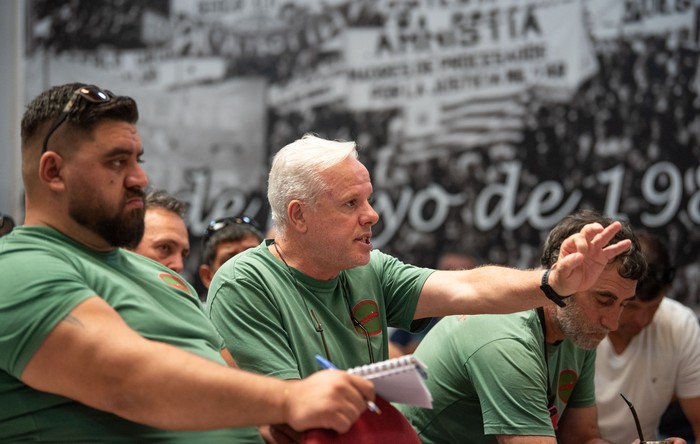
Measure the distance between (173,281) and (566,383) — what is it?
4.44 ft

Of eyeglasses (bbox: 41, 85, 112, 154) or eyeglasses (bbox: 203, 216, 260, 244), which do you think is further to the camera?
eyeglasses (bbox: 203, 216, 260, 244)

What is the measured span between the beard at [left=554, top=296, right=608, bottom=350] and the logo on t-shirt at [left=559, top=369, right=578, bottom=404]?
13cm

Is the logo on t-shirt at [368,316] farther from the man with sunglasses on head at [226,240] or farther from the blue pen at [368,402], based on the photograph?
the man with sunglasses on head at [226,240]

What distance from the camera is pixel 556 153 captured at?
16.6 ft

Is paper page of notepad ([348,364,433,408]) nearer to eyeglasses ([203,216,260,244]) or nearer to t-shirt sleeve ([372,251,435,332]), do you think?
t-shirt sleeve ([372,251,435,332])

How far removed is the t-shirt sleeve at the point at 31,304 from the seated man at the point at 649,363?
8.05 feet

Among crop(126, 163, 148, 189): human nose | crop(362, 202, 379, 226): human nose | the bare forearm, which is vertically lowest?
the bare forearm

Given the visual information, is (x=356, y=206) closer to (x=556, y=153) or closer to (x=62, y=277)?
A: (x=62, y=277)

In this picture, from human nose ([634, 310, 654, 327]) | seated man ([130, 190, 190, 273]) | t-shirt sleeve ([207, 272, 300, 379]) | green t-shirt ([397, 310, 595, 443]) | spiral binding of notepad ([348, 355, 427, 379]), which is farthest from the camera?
human nose ([634, 310, 654, 327])

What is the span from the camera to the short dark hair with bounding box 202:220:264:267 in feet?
11.5

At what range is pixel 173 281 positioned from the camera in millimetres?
2027

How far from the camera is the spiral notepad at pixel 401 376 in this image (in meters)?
1.67

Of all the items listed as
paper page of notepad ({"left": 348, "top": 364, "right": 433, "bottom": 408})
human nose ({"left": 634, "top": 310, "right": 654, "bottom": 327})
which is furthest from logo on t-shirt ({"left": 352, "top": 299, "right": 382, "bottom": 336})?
human nose ({"left": 634, "top": 310, "right": 654, "bottom": 327})

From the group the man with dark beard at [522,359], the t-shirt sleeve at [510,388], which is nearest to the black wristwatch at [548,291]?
the man with dark beard at [522,359]
